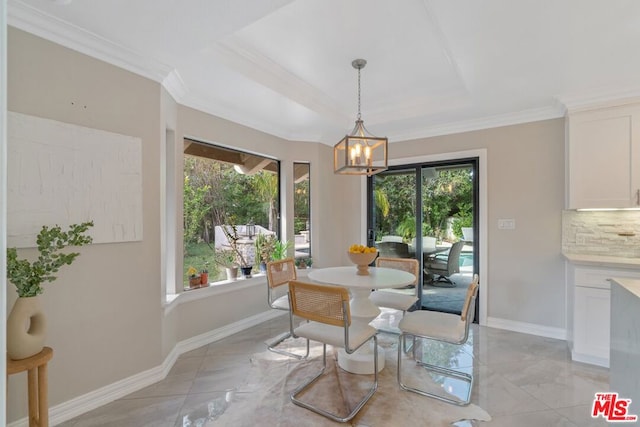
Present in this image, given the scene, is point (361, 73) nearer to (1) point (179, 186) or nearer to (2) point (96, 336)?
(1) point (179, 186)

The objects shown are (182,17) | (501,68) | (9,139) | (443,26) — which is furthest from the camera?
(501,68)

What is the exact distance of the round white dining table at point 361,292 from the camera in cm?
239

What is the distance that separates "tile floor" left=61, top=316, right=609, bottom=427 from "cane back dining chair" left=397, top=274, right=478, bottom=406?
0.54 feet

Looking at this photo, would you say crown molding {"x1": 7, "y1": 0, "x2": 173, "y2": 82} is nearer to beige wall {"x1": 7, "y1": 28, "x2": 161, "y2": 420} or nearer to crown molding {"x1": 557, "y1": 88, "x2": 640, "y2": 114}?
beige wall {"x1": 7, "y1": 28, "x2": 161, "y2": 420}

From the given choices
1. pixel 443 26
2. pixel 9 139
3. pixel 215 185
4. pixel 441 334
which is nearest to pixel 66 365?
pixel 9 139

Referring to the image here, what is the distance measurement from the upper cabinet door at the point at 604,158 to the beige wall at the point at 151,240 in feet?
0.90

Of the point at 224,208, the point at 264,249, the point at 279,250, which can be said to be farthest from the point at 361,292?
the point at 224,208

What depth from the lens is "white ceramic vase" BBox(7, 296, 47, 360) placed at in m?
1.52

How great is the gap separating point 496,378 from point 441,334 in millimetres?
727

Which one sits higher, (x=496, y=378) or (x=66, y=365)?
(x=66, y=365)

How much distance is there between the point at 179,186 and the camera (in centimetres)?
297

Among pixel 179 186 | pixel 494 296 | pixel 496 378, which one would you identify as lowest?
pixel 496 378

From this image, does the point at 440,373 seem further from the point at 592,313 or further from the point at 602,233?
the point at 602,233

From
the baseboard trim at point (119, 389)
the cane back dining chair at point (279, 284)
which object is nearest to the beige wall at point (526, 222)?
the cane back dining chair at point (279, 284)
